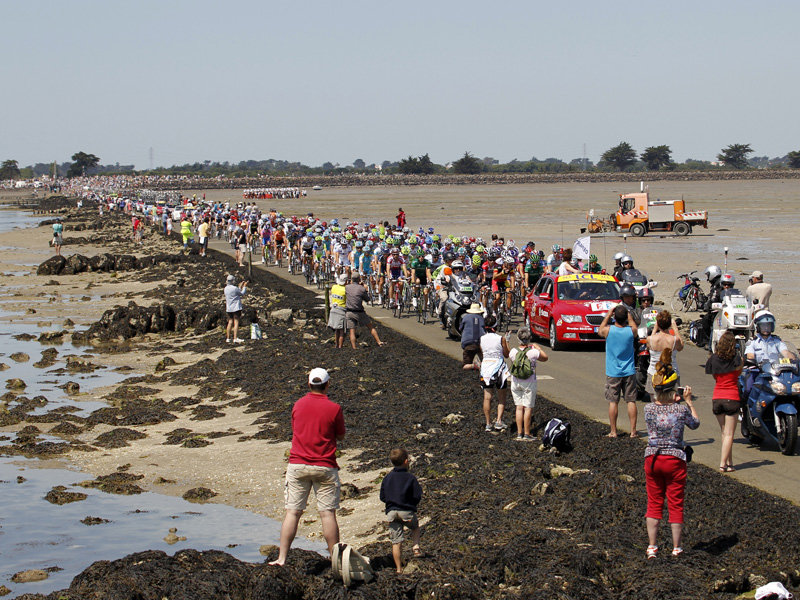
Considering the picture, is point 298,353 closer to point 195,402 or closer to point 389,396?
point 195,402

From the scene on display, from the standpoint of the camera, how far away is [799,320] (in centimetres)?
2522

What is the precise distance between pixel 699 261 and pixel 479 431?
28.7 m

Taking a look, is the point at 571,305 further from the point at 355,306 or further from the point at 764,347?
the point at 764,347

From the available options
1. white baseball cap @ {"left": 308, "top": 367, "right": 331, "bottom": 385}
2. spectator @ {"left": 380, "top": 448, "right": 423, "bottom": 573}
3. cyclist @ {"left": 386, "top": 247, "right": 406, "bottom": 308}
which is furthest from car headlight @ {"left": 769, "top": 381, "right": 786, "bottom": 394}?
cyclist @ {"left": 386, "top": 247, "right": 406, "bottom": 308}

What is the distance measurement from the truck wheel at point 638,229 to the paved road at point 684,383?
103 ft

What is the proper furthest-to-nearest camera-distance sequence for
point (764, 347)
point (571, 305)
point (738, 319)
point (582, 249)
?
point (582, 249) → point (571, 305) → point (738, 319) → point (764, 347)

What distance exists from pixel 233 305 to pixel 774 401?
14.7m

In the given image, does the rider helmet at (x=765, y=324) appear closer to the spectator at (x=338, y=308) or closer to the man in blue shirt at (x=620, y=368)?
the man in blue shirt at (x=620, y=368)

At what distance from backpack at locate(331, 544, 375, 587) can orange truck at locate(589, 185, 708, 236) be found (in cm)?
4943

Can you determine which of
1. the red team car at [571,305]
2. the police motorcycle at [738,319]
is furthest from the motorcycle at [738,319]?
the red team car at [571,305]

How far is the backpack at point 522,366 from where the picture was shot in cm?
1342

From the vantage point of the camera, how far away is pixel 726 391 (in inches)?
484

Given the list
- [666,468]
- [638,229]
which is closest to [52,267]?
[638,229]

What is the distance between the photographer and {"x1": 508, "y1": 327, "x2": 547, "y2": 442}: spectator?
13516mm
